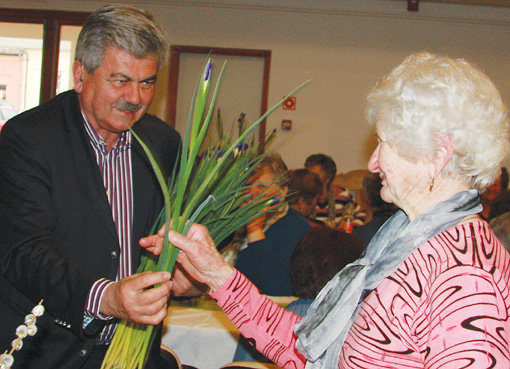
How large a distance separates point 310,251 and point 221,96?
548cm

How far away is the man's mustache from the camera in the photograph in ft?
5.24

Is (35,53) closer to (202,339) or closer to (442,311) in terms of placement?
(202,339)

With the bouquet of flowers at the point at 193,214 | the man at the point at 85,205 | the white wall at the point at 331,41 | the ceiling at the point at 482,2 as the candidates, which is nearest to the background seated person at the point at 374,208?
the bouquet of flowers at the point at 193,214

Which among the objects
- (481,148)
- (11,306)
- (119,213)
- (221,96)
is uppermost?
(221,96)

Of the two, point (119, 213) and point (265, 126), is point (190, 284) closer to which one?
point (119, 213)

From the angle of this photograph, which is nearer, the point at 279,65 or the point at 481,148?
the point at 481,148

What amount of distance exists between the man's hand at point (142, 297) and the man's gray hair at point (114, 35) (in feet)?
2.30

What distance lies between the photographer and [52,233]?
1448 millimetres

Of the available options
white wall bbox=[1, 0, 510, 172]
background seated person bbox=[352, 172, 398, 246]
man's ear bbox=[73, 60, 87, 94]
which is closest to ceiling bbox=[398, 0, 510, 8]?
white wall bbox=[1, 0, 510, 172]

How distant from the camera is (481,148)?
3.58 feet

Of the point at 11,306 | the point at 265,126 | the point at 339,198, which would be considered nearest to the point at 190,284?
the point at 11,306

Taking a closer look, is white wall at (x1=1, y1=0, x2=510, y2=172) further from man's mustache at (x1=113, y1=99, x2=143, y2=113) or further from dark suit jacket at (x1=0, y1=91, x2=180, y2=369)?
dark suit jacket at (x1=0, y1=91, x2=180, y2=369)

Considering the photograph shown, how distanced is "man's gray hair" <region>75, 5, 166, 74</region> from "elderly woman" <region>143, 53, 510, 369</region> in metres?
0.74

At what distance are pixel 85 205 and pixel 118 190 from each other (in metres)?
0.16
